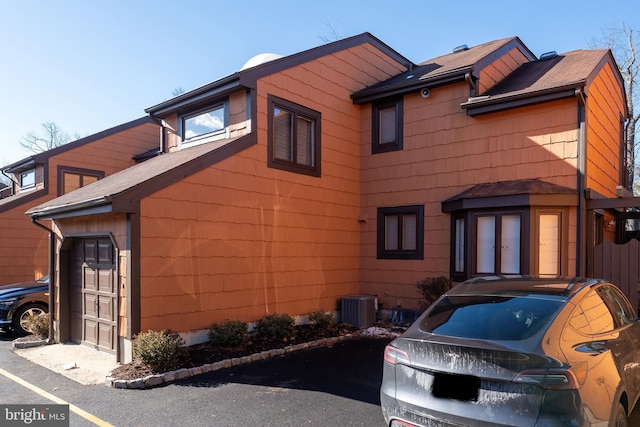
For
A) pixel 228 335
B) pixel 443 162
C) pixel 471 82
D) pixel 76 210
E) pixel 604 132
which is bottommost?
pixel 228 335

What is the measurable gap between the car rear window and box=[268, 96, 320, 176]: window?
249 inches

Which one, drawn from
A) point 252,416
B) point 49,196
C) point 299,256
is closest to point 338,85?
point 299,256

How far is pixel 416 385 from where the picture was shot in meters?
3.33

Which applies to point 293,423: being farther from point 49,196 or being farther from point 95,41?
point 49,196

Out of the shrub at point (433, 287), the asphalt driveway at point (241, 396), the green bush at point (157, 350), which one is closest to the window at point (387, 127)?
the shrub at point (433, 287)

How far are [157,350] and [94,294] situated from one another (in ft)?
8.96

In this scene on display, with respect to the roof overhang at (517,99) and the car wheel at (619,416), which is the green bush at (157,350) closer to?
the car wheel at (619,416)

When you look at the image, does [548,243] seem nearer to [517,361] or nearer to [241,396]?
[517,361]

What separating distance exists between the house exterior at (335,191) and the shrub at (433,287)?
15.1 inches

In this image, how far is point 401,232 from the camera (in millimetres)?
10992

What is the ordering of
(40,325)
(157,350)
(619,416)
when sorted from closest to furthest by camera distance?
(619,416) < (157,350) < (40,325)

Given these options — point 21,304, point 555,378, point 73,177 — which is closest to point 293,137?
point 21,304

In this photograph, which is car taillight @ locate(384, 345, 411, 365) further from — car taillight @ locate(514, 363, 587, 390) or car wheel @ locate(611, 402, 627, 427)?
car wheel @ locate(611, 402, 627, 427)

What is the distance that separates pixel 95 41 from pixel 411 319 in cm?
1121
